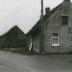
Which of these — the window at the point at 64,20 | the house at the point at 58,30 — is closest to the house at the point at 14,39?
the house at the point at 58,30

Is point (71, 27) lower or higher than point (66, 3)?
lower

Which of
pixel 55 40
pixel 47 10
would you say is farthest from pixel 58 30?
pixel 47 10

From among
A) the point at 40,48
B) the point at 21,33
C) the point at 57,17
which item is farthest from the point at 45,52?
the point at 21,33

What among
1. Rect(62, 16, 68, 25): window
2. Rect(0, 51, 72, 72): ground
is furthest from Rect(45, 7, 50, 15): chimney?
Rect(0, 51, 72, 72): ground

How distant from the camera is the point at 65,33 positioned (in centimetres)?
4178

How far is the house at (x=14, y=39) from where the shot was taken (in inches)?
2389

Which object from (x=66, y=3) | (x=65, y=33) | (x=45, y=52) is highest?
(x=66, y=3)

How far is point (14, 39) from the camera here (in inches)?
2424

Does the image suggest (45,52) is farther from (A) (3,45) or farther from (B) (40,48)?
(A) (3,45)

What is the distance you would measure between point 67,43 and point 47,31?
10.5 ft

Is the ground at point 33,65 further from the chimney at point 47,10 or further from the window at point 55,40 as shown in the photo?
the chimney at point 47,10

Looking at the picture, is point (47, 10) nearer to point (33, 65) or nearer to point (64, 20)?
point (64, 20)

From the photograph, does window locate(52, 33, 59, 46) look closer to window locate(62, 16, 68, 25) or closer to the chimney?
window locate(62, 16, 68, 25)

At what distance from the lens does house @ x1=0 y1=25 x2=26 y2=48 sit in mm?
60688
